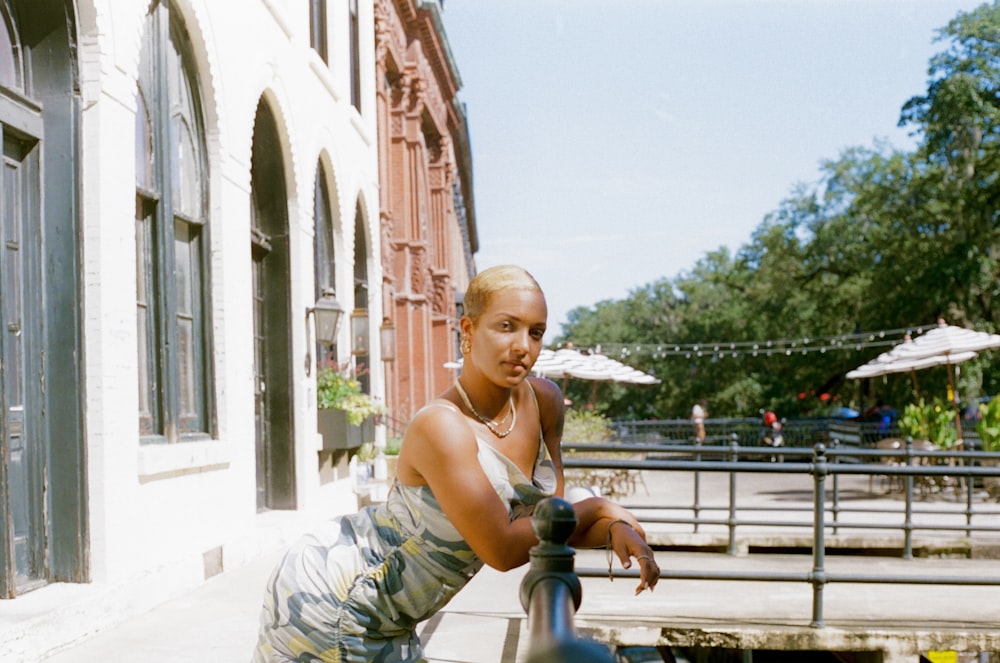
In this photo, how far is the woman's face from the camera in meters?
2.07

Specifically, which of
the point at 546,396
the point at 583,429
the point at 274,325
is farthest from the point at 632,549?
the point at 583,429

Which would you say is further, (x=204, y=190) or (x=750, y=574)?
(x=204, y=190)

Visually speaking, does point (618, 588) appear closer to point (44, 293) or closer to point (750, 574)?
point (750, 574)

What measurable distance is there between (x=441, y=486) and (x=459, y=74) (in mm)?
35080

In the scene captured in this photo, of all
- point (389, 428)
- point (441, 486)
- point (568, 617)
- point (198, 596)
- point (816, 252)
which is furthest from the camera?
point (816, 252)

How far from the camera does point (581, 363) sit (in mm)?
22234

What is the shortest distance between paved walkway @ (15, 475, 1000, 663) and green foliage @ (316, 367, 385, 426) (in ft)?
11.7

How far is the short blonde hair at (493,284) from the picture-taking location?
2.08 meters

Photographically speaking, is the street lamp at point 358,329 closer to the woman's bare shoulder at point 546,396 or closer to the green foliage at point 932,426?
the green foliage at point 932,426

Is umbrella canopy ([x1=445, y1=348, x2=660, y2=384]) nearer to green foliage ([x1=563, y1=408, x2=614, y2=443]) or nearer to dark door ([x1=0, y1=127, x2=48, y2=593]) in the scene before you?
green foliage ([x1=563, y1=408, x2=614, y2=443])

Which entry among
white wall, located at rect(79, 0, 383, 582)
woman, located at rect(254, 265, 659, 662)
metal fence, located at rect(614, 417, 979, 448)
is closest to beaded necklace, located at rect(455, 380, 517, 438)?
woman, located at rect(254, 265, 659, 662)

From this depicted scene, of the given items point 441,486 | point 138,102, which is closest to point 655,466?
point 138,102

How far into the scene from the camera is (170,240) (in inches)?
340

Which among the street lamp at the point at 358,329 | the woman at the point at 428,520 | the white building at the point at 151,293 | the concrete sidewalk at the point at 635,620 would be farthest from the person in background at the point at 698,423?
the woman at the point at 428,520
